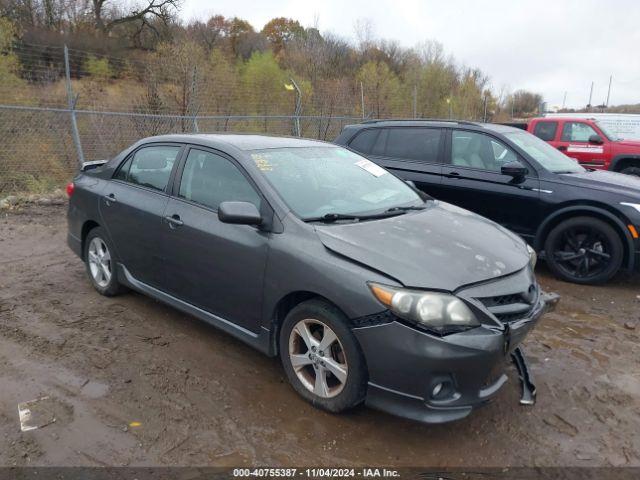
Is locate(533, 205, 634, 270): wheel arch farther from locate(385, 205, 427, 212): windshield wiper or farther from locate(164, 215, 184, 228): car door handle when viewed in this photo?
locate(164, 215, 184, 228): car door handle

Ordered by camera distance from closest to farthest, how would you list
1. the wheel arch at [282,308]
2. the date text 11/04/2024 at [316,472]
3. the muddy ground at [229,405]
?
the date text 11/04/2024 at [316,472]
the muddy ground at [229,405]
the wheel arch at [282,308]

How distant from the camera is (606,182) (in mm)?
5766

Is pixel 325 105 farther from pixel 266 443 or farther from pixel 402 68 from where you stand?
pixel 402 68

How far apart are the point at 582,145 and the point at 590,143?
20cm

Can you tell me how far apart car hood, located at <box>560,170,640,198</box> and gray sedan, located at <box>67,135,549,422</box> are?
8.11 feet

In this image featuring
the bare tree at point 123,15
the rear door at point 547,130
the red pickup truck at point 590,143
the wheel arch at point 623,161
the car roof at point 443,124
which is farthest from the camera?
the bare tree at point 123,15

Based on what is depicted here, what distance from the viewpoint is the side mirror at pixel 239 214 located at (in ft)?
10.6

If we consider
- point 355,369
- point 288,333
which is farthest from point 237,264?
point 355,369

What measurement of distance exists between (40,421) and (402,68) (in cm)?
3820

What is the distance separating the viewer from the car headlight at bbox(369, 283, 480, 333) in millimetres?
2678

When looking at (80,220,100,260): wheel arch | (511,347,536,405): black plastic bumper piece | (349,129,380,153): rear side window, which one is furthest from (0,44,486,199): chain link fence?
(511,347,536,405): black plastic bumper piece

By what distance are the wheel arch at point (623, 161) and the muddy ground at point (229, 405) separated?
7.55 meters

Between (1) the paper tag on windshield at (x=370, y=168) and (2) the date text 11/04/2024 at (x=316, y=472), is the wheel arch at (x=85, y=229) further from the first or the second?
(2) the date text 11/04/2024 at (x=316, y=472)

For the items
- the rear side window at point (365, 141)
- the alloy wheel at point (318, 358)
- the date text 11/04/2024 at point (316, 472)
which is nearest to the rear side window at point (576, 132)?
the rear side window at point (365, 141)
